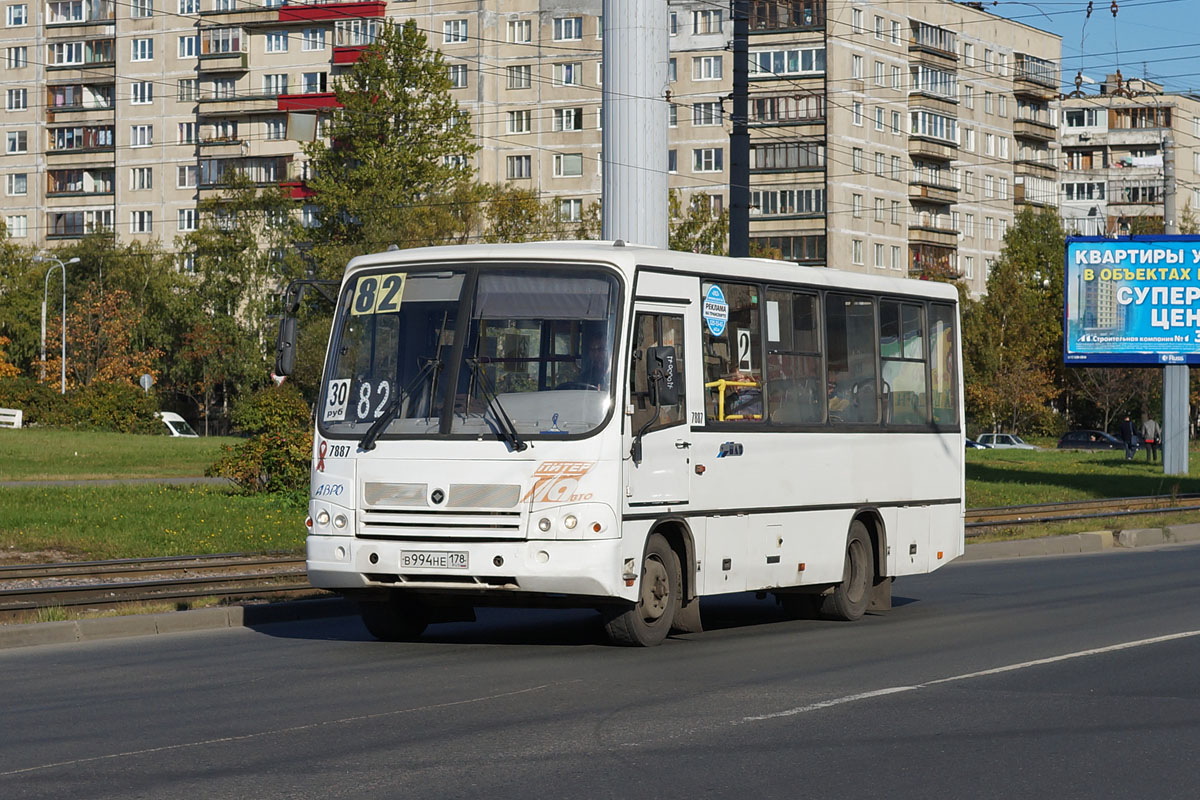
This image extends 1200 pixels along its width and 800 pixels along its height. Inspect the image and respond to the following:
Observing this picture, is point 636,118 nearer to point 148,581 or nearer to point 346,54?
point 148,581

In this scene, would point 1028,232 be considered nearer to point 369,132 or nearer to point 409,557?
point 369,132

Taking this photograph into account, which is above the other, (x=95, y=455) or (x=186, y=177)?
(x=186, y=177)

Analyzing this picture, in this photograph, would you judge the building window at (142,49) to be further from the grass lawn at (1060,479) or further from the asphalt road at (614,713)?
the asphalt road at (614,713)

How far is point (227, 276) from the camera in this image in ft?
297

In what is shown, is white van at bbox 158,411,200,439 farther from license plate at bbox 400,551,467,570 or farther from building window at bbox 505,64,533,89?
license plate at bbox 400,551,467,570

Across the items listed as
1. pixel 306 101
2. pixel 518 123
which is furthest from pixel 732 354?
pixel 518 123

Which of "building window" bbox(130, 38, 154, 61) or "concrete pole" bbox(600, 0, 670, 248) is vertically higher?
"building window" bbox(130, 38, 154, 61)

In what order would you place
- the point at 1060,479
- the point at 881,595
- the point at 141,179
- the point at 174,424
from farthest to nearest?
1. the point at 141,179
2. the point at 174,424
3. the point at 1060,479
4. the point at 881,595

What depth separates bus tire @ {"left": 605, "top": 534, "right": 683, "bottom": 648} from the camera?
44.7 ft

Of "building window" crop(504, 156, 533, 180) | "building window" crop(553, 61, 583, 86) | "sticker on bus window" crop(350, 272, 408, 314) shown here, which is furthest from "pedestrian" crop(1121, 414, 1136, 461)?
"sticker on bus window" crop(350, 272, 408, 314)

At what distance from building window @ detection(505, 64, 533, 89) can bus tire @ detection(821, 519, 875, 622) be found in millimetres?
87339

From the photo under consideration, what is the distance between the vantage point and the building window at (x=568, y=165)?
103 m

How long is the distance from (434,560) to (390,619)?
4.89 feet

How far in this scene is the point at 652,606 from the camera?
45.6 ft
